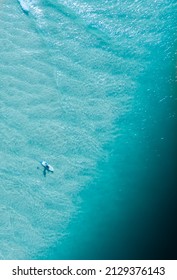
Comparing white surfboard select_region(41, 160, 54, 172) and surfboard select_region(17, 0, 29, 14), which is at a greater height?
surfboard select_region(17, 0, 29, 14)

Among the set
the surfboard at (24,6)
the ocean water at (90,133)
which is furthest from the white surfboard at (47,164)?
the surfboard at (24,6)

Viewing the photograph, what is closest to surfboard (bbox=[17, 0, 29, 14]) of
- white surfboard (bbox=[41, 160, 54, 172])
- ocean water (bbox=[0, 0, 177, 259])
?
ocean water (bbox=[0, 0, 177, 259])

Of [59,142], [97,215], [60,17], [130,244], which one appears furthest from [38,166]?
[60,17]

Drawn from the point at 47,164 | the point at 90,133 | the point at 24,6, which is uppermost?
the point at 24,6

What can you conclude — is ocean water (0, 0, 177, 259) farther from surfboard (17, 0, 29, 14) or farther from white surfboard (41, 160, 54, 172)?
surfboard (17, 0, 29, 14)

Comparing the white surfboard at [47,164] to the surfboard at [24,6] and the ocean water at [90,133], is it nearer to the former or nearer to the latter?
the ocean water at [90,133]

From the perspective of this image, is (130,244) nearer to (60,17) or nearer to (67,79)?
(67,79)

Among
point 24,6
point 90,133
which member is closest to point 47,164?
point 90,133

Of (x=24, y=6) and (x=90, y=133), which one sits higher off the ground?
(x=24, y=6)

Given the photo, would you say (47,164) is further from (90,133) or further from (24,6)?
(24,6)
